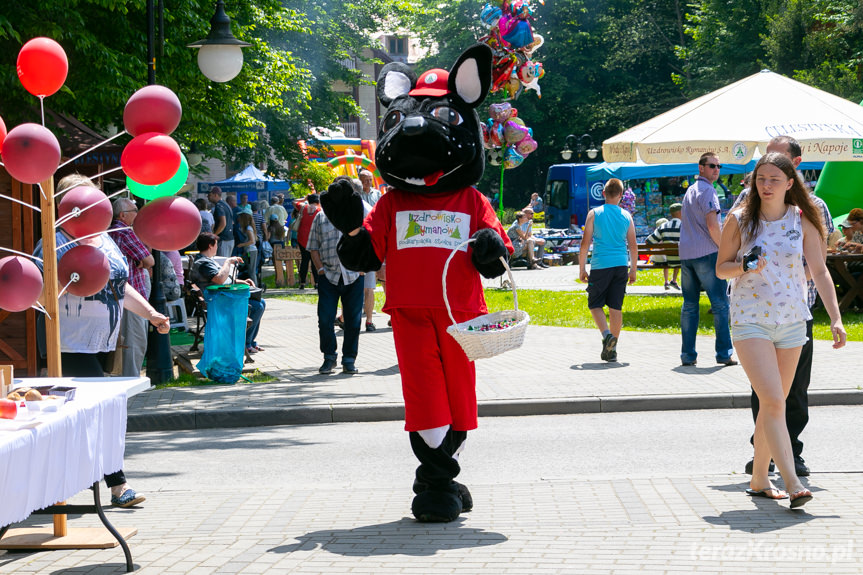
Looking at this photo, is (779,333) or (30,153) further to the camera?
(779,333)

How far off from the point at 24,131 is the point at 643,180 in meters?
34.3

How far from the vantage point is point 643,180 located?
124ft

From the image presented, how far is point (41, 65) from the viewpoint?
527cm

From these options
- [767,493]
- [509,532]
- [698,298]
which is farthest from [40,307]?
[698,298]

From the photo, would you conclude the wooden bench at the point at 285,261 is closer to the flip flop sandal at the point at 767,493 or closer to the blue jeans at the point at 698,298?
the blue jeans at the point at 698,298

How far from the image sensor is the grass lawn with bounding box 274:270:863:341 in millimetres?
14742

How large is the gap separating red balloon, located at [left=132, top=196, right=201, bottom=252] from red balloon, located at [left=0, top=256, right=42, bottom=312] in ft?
1.73

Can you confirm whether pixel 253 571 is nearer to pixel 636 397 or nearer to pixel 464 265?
pixel 464 265

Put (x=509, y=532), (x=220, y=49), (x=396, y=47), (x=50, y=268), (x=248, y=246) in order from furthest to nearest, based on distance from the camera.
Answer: (x=396, y=47) → (x=248, y=246) → (x=220, y=49) → (x=509, y=532) → (x=50, y=268)

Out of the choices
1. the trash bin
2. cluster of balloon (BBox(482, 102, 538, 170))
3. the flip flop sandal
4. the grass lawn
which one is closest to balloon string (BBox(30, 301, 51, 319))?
the flip flop sandal

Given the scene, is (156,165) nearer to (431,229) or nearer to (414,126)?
(414,126)

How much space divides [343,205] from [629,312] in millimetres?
11683

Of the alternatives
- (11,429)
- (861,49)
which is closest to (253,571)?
(11,429)

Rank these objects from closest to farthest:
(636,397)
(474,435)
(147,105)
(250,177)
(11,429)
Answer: (11,429), (147,105), (474,435), (636,397), (250,177)
